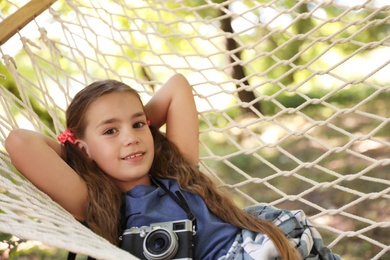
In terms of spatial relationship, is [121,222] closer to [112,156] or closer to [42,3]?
[112,156]

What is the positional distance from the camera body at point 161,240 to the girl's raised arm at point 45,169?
0.15 metres

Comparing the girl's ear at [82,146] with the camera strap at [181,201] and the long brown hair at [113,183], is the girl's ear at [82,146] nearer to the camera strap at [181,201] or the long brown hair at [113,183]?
the long brown hair at [113,183]

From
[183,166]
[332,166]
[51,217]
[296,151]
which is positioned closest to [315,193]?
[332,166]

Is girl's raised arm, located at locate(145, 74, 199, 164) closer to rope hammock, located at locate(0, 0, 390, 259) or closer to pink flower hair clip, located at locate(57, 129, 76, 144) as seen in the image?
rope hammock, located at locate(0, 0, 390, 259)

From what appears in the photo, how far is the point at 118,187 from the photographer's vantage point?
1603 mm

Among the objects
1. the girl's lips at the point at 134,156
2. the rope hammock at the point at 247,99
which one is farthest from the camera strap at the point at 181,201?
the rope hammock at the point at 247,99

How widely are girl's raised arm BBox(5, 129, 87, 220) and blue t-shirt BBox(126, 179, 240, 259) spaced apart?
0.44 ft

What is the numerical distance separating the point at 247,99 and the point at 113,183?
319 centimetres

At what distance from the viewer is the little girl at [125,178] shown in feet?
4.78

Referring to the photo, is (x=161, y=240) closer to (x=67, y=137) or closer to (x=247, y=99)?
(x=67, y=137)

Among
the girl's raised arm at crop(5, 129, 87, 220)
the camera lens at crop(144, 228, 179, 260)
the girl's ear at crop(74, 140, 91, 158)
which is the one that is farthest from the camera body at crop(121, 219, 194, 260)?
the girl's ear at crop(74, 140, 91, 158)

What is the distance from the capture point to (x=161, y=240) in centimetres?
141

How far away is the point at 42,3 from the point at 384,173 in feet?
6.95

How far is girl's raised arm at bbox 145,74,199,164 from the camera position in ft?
5.75
